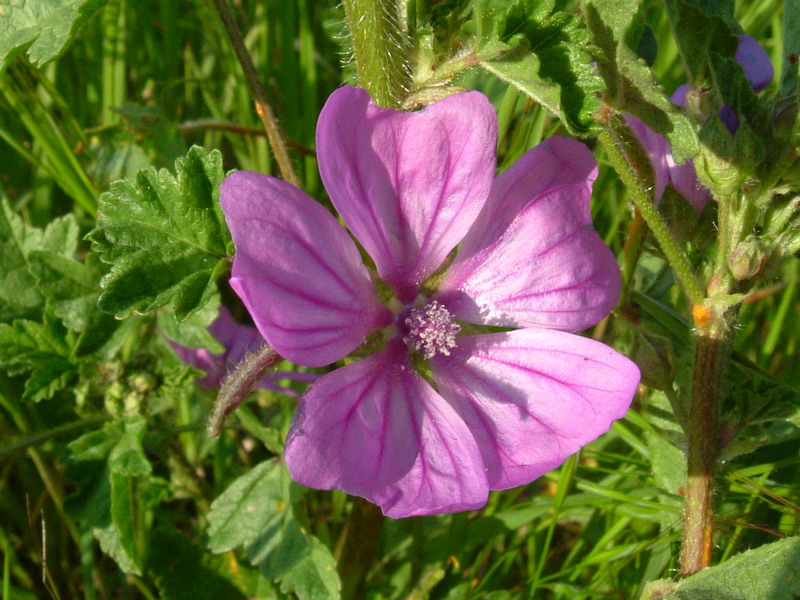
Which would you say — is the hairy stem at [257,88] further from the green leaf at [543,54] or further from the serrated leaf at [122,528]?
the serrated leaf at [122,528]

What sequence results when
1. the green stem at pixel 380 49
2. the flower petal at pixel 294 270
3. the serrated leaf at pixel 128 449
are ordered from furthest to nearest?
the serrated leaf at pixel 128 449, the green stem at pixel 380 49, the flower petal at pixel 294 270

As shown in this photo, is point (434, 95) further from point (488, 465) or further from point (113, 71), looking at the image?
point (113, 71)

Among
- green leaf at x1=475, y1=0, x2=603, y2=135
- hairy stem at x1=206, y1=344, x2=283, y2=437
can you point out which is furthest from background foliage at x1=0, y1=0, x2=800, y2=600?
hairy stem at x1=206, y1=344, x2=283, y2=437

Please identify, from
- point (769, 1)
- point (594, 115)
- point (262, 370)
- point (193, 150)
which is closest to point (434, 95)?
point (594, 115)

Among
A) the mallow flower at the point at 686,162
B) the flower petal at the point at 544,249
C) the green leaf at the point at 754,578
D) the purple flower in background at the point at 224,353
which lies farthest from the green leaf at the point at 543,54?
the purple flower in background at the point at 224,353

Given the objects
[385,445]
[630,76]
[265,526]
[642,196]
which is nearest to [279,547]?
[265,526]

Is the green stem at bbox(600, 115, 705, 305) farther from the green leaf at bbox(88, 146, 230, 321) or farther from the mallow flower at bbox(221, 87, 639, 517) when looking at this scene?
the green leaf at bbox(88, 146, 230, 321)
